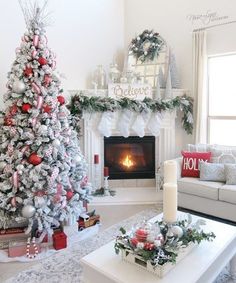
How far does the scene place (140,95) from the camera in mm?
4254

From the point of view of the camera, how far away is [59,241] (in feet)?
8.98

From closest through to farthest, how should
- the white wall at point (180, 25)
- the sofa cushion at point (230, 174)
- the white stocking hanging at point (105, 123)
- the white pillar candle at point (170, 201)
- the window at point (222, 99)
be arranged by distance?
1. the white pillar candle at point (170, 201)
2. the sofa cushion at point (230, 174)
3. the white wall at point (180, 25)
4. the window at point (222, 99)
5. the white stocking hanging at point (105, 123)

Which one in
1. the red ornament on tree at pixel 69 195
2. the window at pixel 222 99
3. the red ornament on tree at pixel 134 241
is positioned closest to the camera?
the red ornament on tree at pixel 134 241

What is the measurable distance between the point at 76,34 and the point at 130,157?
7.16 feet

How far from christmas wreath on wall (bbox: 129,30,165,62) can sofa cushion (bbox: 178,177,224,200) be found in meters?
2.13

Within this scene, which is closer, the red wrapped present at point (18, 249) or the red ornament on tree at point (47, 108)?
the red wrapped present at point (18, 249)

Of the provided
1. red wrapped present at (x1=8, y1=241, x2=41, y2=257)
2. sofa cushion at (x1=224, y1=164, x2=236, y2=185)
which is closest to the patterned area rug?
red wrapped present at (x1=8, y1=241, x2=41, y2=257)

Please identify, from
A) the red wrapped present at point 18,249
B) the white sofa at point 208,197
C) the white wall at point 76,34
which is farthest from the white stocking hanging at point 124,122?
the red wrapped present at point 18,249

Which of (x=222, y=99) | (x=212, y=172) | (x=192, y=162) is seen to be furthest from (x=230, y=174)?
(x=222, y=99)

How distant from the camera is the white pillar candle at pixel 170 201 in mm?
1822

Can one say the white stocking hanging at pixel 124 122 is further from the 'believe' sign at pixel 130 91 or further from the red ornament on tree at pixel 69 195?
the red ornament on tree at pixel 69 195

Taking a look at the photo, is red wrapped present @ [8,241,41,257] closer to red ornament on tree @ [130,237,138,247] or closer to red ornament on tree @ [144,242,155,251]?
red ornament on tree @ [130,237,138,247]

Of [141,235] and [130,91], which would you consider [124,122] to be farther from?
[141,235]

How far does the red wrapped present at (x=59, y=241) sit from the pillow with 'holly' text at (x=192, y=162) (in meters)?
1.84
